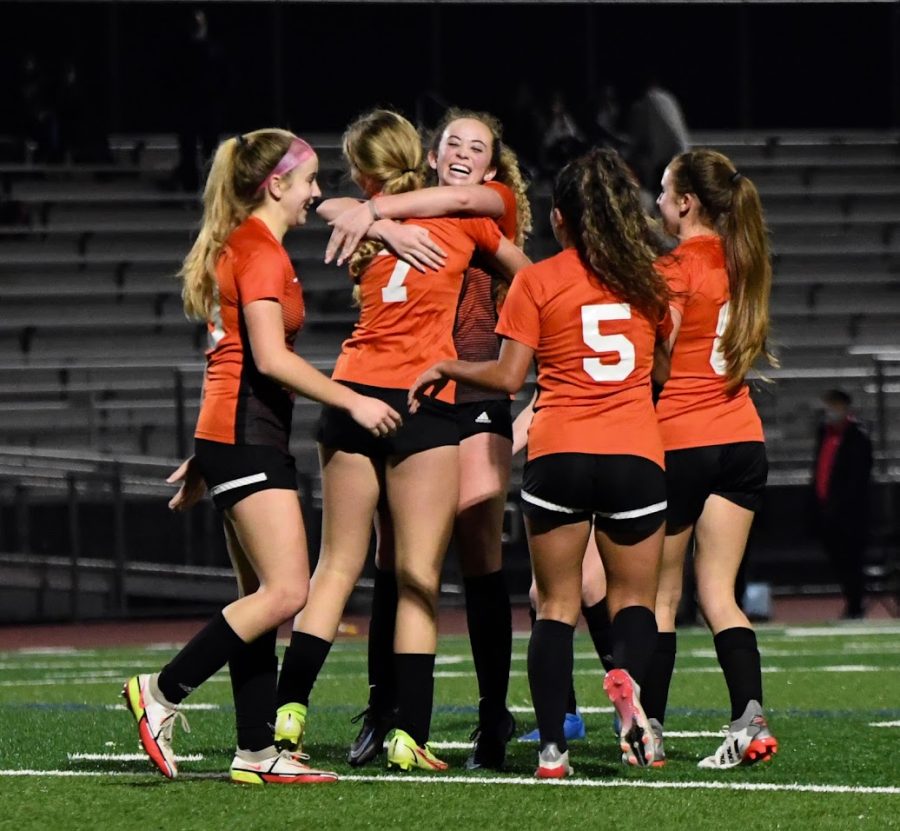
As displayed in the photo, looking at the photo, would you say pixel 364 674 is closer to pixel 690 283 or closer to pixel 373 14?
pixel 690 283

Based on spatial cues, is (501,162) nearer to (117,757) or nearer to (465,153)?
(465,153)

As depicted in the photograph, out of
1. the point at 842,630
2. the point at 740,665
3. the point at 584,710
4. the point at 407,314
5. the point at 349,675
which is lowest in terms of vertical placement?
the point at 842,630

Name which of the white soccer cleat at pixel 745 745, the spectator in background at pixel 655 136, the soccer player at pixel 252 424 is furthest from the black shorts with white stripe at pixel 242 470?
the spectator in background at pixel 655 136

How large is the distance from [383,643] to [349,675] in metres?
3.67

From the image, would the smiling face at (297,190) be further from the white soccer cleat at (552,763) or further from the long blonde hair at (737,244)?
the white soccer cleat at (552,763)

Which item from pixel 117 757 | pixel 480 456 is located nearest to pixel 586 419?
pixel 480 456

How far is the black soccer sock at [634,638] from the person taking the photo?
568cm

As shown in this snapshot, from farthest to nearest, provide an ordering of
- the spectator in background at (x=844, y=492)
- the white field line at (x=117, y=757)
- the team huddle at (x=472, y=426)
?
the spectator in background at (x=844, y=492), the white field line at (x=117, y=757), the team huddle at (x=472, y=426)

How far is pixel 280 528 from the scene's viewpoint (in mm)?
5391

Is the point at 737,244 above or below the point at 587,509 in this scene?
above

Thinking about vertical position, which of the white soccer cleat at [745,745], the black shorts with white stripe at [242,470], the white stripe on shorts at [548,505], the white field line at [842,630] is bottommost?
the white field line at [842,630]

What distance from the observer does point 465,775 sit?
5715mm

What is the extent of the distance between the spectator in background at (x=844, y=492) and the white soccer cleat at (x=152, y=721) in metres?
10.6

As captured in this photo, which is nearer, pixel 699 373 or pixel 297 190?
pixel 297 190
